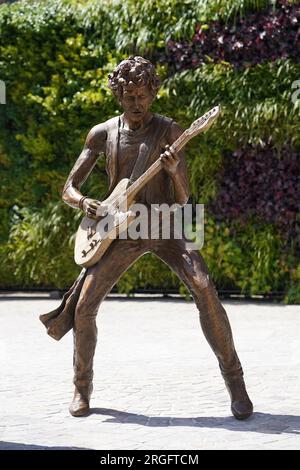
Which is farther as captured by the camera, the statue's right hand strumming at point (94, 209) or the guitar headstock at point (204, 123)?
the statue's right hand strumming at point (94, 209)

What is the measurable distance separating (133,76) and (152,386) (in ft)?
6.92

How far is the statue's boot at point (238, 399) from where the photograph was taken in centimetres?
514

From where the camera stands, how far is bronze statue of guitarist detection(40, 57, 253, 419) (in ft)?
17.0

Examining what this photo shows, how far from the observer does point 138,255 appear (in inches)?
208

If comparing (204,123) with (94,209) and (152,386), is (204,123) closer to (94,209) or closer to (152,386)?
(94,209)

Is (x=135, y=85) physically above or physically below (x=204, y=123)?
above

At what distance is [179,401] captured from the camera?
572cm

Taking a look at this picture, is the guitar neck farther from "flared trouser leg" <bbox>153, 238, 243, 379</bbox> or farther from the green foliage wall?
the green foliage wall

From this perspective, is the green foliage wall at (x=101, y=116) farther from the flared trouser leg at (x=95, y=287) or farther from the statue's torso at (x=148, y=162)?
the flared trouser leg at (x=95, y=287)

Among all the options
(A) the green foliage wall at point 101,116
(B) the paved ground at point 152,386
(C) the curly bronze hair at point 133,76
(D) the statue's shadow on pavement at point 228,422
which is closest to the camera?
(B) the paved ground at point 152,386

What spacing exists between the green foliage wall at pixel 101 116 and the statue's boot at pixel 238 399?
18.2 feet

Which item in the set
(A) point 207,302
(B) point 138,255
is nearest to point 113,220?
(B) point 138,255

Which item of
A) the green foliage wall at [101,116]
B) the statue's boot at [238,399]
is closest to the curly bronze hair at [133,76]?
the statue's boot at [238,399]

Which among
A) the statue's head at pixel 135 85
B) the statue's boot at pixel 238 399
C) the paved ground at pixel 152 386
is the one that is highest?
the statue's head at pixel 135 85
